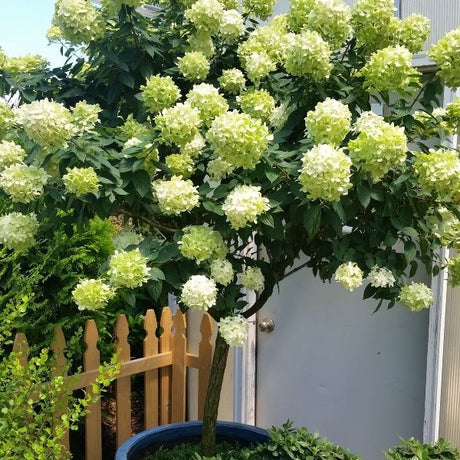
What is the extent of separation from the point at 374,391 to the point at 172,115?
6.38 feet

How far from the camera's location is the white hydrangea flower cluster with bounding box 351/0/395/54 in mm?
1868

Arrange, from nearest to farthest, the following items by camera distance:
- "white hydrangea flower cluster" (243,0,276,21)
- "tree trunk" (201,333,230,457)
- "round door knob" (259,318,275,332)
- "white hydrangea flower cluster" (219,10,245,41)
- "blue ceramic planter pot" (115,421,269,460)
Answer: "white hydrangea flower cluster" (219,10,245,41) → "white hydrangea flower cluster" (243,0,276,21) → "tree trunk" (201,333,230,457) → "blue ceramic planter pot" (115,421,269,460) → "round door knob" (259,318,275,332)

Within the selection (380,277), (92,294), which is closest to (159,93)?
(92,294)

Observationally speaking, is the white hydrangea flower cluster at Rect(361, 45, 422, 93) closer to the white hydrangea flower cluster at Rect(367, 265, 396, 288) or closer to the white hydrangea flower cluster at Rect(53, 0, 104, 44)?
the white hydrangea flower cluster at Rect(367, 265, 396, 288)

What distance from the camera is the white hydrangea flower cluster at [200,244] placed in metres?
1.69

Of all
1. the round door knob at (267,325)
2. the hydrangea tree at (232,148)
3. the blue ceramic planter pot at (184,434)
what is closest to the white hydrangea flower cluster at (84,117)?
the hydrangea tree at (232,148)

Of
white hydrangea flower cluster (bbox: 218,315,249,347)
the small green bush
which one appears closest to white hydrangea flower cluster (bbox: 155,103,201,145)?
white hydrangea flower cluster (bbox: 218,315,249,347)

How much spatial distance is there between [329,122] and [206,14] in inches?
23.5

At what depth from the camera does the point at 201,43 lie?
2.00 m

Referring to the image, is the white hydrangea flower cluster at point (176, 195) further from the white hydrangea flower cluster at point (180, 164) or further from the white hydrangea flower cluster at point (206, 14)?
the white hydrangea flower cluster at point (206, 14)

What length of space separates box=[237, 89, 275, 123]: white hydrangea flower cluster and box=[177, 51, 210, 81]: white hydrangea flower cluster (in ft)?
0.53

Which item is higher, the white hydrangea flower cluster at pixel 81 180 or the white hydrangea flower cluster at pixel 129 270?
the white hydrangea flower cluster at pixel 81 180

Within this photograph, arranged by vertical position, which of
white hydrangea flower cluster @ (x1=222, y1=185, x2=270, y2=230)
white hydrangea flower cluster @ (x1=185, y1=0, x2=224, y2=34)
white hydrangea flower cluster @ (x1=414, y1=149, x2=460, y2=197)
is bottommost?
white hydrangea flower cluster @ (x1=222, y1=185, x2=270, y2=230)

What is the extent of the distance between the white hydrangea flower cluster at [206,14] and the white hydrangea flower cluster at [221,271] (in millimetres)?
780
